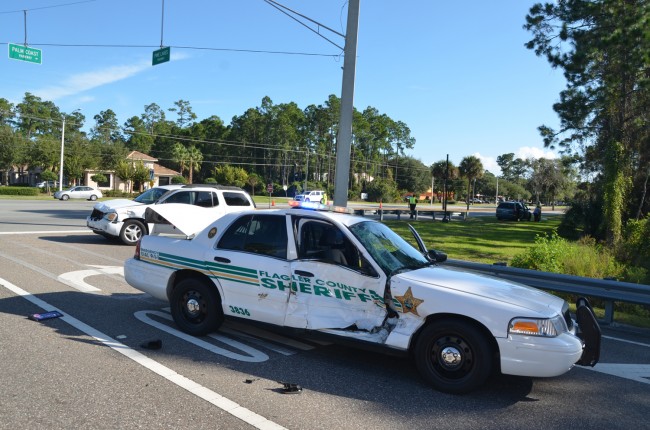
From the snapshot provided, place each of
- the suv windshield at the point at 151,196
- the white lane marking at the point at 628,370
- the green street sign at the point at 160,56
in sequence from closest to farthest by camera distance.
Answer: the white lane marking at the point at 628,370, the suv windshield at the point at 151,196, the green street sign at the point at 160,56

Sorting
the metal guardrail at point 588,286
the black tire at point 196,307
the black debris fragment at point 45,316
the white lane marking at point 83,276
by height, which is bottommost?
the white lane marking at point 83,276

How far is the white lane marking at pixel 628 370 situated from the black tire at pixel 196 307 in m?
4.21

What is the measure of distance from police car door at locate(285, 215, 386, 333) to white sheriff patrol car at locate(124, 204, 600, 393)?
1 centimetres

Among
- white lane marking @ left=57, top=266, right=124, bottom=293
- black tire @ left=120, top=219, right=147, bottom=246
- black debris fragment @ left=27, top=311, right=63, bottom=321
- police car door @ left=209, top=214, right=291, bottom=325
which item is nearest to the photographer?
police car door @ left=209, top=214, right=291, bottom=325

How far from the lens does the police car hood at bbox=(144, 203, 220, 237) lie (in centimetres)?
657

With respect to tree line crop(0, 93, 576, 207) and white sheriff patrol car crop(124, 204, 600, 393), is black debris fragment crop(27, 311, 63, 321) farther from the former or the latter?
tree line crop(0, 93, 576, 207)

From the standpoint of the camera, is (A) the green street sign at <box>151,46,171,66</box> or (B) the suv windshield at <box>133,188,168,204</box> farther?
(A) the green street sign at <box>151,46,171,66</box>

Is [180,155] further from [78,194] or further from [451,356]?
[451,356]

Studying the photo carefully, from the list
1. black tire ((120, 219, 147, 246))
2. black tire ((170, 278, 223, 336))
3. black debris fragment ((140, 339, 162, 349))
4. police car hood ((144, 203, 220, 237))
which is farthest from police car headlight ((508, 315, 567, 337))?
black tire ((120, 219, 147, 246))

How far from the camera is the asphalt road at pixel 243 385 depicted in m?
3.95

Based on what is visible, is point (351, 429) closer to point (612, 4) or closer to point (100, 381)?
point (100, 381)

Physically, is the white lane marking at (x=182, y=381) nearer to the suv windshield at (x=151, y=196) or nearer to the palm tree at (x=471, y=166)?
the suv windshield at (x=151, y=196)

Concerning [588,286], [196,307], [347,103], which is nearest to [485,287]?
[196,307]

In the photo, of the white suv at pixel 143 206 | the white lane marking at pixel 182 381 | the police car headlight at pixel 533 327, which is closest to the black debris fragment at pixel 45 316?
the white lane marking at pixel 182 381
